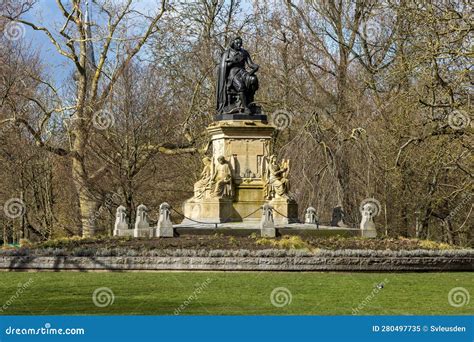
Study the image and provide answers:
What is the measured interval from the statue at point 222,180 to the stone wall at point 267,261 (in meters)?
5.46

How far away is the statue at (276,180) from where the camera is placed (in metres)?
27.2

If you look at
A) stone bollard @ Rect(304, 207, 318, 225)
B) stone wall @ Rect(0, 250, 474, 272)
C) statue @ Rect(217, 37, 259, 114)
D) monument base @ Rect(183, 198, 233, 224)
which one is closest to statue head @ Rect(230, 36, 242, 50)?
statue @ Rect(217, 37, 259, 114)

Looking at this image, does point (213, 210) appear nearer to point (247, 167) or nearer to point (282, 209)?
point (247, 167)

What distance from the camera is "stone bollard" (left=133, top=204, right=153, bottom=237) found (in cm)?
2650

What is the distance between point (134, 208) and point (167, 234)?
15085 mm

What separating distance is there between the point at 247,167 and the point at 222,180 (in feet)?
3.08

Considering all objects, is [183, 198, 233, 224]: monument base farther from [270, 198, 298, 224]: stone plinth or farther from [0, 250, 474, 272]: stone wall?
[0, 250, 474, 272]: stone wall

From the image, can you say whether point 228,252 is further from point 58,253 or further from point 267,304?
point 267,304

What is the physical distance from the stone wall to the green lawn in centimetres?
33

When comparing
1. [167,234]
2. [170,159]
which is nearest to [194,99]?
[170,159]

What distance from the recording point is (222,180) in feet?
88.5

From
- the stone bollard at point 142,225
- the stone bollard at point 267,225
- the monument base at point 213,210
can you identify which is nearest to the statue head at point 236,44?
the monument base at point 213,210

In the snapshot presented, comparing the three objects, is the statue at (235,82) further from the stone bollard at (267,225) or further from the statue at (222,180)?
the stone bollard at (267,225)

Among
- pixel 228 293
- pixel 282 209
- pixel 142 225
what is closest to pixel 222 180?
pixel 282 209
